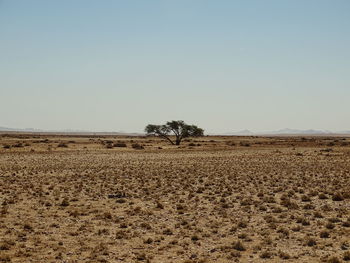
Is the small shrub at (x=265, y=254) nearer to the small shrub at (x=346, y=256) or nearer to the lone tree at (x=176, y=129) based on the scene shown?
the small shrub at (x=346, y=256)

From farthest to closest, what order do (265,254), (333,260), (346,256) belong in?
(265,254), (346,256), (333,260)

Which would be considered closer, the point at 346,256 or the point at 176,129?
the point at 346,256

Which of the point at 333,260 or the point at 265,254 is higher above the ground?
the point at 333,260

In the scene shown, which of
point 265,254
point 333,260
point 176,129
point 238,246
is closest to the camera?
point 333,260

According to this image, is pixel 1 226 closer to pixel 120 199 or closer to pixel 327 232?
pixel 120 199

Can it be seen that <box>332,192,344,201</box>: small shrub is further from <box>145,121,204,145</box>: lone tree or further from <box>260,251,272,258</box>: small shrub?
<box>145,121,204,145</box>: lone tree

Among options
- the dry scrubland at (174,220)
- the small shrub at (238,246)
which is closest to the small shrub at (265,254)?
the dry scrubland at (174,220)

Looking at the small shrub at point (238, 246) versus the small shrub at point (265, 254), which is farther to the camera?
the small shrub at point (238, 246)

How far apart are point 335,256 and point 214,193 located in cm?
1319

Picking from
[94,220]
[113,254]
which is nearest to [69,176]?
[94,220]

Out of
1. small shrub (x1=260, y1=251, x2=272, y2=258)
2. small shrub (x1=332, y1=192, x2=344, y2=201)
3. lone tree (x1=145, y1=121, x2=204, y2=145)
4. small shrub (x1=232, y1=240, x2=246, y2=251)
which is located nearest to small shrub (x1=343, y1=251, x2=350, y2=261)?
small shrub (x1=260, y1=251, x2=272, y2=258)

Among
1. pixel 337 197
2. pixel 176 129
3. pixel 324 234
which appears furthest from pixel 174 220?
pixel 176 129

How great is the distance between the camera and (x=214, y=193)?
24.6 meters

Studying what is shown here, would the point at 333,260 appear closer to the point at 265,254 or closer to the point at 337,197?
the point at 265,254
